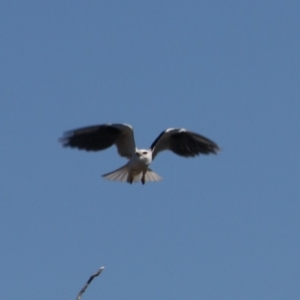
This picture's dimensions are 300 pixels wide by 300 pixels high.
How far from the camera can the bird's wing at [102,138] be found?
13.6 m

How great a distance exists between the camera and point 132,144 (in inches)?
548

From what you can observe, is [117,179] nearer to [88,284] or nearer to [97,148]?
[97,148]

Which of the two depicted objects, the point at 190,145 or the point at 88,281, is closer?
the point at 88,281

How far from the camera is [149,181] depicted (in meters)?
14.0

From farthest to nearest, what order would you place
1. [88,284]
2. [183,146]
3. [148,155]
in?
[183,146] < [148,155] < [88,284]

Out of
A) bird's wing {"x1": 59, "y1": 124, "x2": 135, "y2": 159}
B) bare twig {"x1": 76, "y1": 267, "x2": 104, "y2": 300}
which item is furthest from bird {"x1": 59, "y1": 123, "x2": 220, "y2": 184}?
bare twig {"x1": 76, "y1": 267, "x2": 104, "y2": 300}

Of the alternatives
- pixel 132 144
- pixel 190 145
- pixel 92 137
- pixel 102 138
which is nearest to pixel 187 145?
pixel 190 145

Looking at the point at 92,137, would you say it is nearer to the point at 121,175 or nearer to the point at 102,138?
the point at 102,138

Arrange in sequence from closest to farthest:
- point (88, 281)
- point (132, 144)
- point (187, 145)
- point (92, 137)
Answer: point (88, 281) → point (92, 137) → point (132, 144) → point (187, 145)

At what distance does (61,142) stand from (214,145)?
2.41m

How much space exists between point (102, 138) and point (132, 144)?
0.45m

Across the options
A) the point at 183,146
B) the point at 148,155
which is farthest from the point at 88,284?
the point at 183,146

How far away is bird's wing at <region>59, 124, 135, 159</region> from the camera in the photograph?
13617mm

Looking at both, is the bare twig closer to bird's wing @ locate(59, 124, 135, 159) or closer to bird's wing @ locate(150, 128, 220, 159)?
bird's wing @ locate(59, 124, 135, 159)
